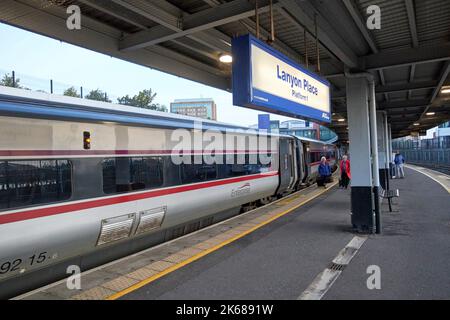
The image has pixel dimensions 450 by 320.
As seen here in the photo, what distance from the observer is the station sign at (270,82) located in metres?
4.05

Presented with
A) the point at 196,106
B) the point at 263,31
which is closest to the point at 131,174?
the point at 263,31

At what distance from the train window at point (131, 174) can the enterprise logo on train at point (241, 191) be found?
3282 millimetres

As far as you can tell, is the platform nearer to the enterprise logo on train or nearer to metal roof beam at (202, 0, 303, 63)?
the enterprise logo on train

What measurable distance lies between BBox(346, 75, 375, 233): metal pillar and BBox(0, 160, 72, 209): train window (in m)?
5.75

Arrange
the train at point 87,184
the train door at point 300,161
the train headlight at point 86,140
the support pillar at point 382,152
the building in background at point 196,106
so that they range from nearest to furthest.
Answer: the train at point 87,184 < the train headlight at point 86,140 < the support pillar at point 382,152 < the train door at point 300,161 < the building in background at point 196,106

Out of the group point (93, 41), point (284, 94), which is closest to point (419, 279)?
point (284, 94)

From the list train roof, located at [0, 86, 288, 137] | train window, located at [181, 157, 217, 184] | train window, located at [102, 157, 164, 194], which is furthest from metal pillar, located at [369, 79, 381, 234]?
train window, located at [102, 157, 164, 194]

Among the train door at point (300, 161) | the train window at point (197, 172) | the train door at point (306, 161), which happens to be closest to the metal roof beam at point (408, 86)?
the train door at point (300, 161)

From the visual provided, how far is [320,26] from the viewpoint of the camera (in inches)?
221

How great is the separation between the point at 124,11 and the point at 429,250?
6.34 meters

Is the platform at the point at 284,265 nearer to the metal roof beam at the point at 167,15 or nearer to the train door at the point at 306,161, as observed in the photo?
the metal roof beam at the point at 167,15

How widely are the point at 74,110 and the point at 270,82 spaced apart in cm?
286

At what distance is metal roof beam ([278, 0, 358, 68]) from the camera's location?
4.90 m
